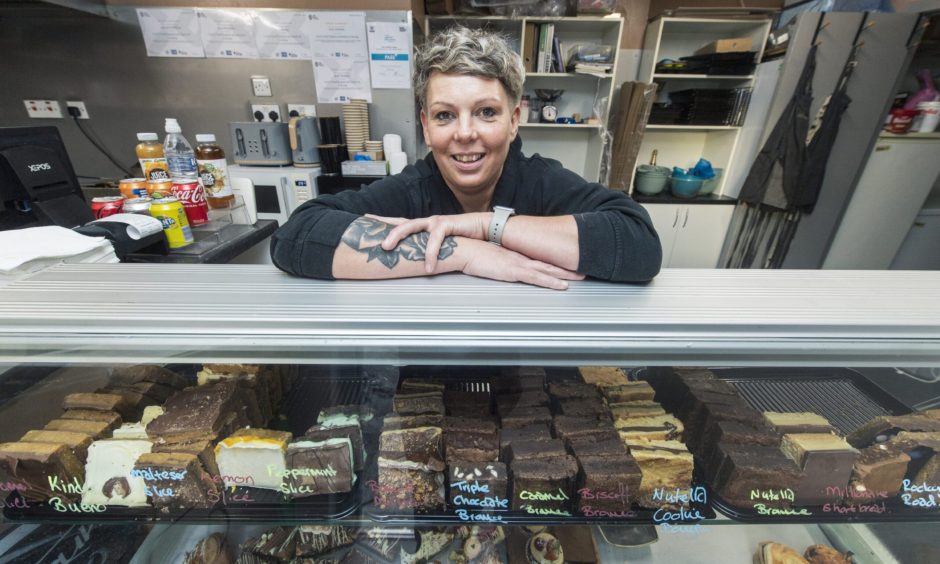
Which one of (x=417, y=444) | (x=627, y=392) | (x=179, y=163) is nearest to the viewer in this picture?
(x=417, y=444)

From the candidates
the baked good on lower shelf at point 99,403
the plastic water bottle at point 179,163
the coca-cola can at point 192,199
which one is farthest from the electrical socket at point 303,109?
the baked good on lower shelf at point 99,403

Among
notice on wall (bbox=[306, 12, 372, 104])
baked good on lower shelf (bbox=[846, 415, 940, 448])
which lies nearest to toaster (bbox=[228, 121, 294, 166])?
notice on wall (bbox=[306, 12, 372, 104])

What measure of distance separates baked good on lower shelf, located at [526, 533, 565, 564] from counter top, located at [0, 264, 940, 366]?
729 millimetres

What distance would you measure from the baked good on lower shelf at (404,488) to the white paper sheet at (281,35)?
3.17 meters

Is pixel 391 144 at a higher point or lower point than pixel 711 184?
higher

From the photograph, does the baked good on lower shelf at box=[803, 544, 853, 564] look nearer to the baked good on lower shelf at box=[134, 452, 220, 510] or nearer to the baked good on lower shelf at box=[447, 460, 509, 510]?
the baked good on lower shelf at box=[447, 460, 509, 510]

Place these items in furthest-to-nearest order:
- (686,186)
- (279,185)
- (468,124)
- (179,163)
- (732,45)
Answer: (686,186), (732,45), (279,185), (179,163), (468,124)

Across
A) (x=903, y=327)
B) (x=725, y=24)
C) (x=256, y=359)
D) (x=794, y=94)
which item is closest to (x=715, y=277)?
(x=903, y=327)

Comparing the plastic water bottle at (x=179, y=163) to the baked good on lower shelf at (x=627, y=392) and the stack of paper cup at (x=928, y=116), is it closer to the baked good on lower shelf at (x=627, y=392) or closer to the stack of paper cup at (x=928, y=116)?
the baked good on lower shelf at (x=627, y=392)

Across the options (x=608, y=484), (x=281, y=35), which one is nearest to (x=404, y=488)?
(x=608, y=484)

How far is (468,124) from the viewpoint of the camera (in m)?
1.09

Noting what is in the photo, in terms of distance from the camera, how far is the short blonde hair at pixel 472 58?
1.04 meters

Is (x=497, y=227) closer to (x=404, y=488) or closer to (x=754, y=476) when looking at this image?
(x=404, y=488)

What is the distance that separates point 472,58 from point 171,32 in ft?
10.4
